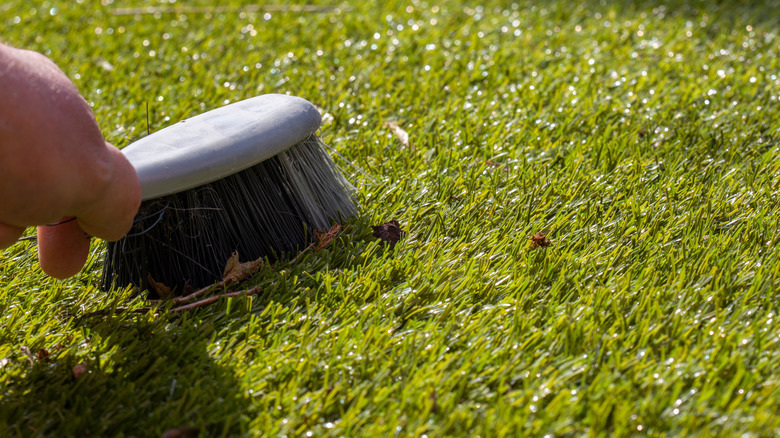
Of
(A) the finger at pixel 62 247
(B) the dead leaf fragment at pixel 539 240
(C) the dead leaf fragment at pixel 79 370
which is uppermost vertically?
(A) the finger at pixel 62 247

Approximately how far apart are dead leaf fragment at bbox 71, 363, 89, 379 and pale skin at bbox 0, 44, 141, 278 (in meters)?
0.28

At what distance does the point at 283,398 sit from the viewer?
1425 mm

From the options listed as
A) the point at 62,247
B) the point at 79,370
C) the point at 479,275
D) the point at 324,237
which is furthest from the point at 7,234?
the point at 479,275

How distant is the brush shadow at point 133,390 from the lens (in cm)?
137

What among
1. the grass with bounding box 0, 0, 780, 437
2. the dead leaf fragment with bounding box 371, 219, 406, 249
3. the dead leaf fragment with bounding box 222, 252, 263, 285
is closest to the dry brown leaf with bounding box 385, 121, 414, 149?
the grass with bounding box 0, 0, 780, 437

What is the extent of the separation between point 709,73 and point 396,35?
136cm

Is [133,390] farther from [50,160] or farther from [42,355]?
[50,160]

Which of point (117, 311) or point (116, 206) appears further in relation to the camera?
point (117, 311)

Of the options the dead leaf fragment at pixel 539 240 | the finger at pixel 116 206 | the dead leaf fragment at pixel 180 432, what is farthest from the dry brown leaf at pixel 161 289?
the dead leaf fragment at pixel 539 240

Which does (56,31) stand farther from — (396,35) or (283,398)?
(283,398)

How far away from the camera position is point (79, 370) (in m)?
1.51

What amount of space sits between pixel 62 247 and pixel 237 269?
0.40 metres

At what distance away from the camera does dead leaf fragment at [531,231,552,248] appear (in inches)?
74.2

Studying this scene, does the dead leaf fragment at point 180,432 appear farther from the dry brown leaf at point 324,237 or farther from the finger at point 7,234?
the dry brown leaf at point 324,237
